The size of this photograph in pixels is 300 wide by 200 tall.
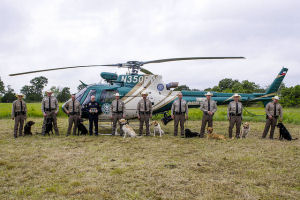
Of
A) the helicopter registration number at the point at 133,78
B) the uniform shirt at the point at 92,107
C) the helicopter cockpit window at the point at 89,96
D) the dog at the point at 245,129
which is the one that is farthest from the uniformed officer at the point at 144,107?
the dog at the point at 245,129

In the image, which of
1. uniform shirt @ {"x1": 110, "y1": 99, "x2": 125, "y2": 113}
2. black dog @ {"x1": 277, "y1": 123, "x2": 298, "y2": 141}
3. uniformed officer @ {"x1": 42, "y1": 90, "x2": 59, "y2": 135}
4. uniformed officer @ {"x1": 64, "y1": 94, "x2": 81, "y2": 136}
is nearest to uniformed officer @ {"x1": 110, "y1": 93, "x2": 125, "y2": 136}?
uniform shirt @ {"x1": 110, "y1": 99, "x2": 125, "y2": 113}

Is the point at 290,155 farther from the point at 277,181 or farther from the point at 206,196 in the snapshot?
the point at 206,196

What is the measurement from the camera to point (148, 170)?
5.06 m

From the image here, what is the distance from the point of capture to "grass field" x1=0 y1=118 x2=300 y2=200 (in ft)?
12.7

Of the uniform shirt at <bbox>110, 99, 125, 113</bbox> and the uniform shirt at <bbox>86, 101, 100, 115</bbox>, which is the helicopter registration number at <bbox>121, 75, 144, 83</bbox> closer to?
the uniform shirt at <bbox>110, 99, 125, 113</bbox>

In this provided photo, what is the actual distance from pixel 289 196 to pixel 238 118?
223 inches

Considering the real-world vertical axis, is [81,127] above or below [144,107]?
below

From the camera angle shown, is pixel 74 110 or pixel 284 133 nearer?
Answer: pixel 284 133

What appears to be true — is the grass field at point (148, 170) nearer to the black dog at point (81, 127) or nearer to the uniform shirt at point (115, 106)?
the black dog at point (81, 127)

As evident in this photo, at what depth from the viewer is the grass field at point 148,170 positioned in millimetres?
3861

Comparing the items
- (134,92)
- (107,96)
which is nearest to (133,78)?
(134,92)

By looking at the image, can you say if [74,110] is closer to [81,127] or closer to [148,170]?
[81,127]

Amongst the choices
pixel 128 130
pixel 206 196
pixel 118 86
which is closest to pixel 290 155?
pixel 206 196

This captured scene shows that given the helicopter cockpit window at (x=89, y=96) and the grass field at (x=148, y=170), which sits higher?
the helicopter cockpit window at (x=89, y=96)
